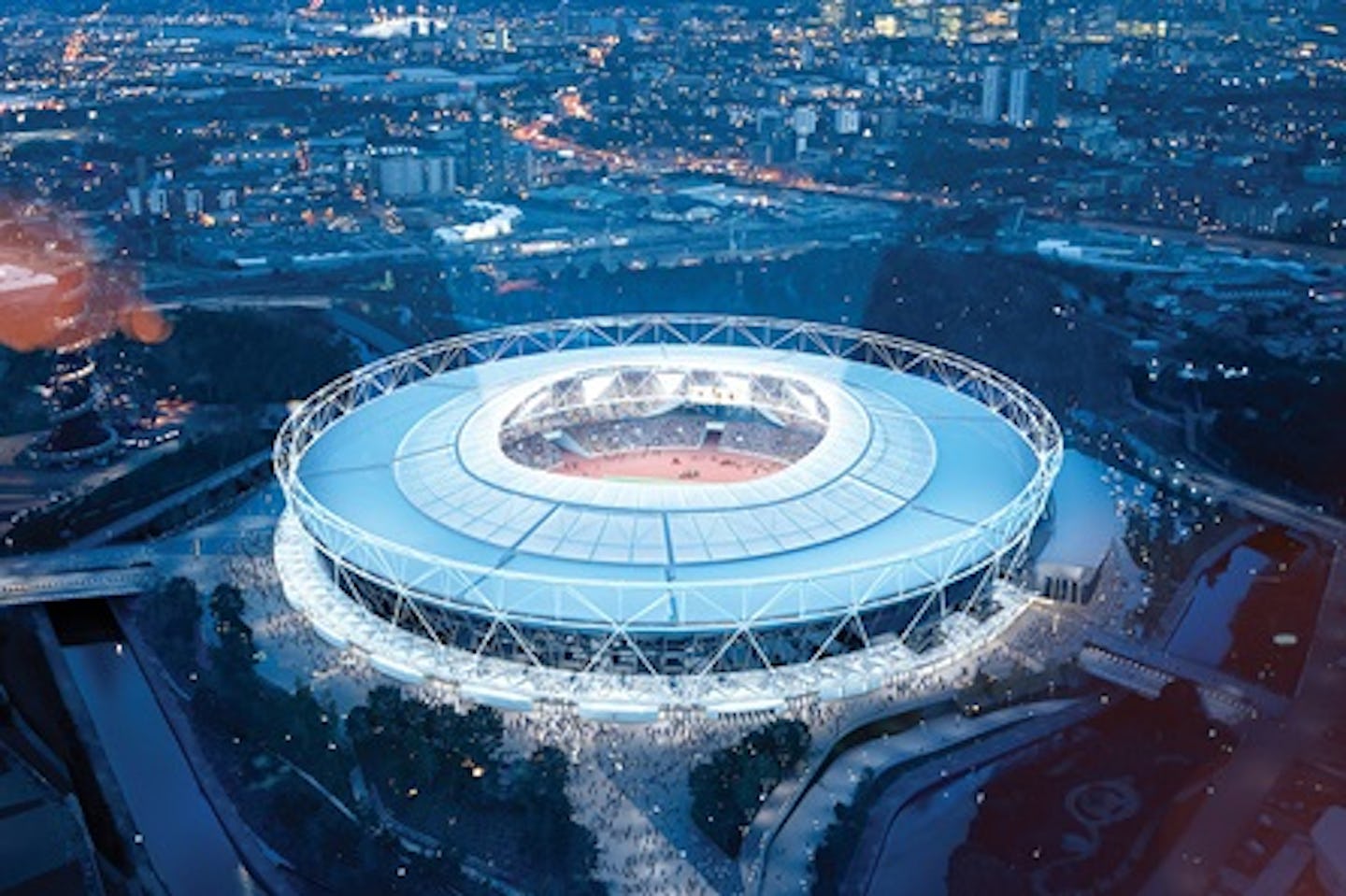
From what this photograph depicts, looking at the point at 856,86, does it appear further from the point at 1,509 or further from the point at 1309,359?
the point at 1,509

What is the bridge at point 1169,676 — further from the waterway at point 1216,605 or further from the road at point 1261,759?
the waterway at point 1216,605

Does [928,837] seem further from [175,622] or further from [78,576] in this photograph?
[78,576]

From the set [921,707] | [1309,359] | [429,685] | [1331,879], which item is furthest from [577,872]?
[1309,359]

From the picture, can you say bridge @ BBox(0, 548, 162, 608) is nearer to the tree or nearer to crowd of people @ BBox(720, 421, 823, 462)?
the tree

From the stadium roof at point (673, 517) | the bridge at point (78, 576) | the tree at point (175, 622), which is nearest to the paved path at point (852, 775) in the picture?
the stadium roof at point (673, 517)

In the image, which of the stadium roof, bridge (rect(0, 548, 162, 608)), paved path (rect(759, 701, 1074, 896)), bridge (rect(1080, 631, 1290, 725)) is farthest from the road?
bridge (rect(0, 548, 162, 608))

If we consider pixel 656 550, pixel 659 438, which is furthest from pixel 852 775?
pixel 659 438

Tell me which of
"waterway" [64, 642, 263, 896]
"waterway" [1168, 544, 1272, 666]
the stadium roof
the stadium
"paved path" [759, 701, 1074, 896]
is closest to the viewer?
"paved path" [759, 701, 1074, 896]
